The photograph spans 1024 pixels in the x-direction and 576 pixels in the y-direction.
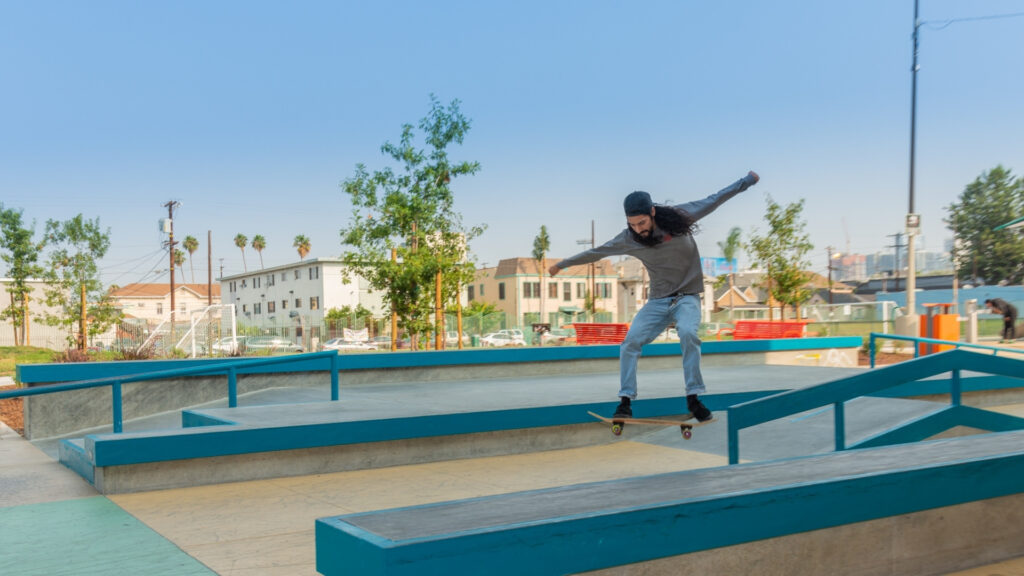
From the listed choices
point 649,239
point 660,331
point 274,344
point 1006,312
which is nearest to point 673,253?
point 649,239

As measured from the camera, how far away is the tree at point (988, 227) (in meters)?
93.6

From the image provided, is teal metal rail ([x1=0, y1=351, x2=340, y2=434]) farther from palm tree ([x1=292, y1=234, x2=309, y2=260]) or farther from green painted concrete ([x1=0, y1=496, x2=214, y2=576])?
palm tree ([x1=292, y1=234, x2=309, y2=260])

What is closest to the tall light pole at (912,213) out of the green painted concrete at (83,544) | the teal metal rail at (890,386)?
the teal metal rail at (890,386)

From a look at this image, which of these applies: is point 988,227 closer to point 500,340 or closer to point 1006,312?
point 500,340

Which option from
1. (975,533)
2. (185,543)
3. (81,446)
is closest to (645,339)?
(975,533)

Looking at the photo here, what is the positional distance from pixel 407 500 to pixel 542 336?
141 ft

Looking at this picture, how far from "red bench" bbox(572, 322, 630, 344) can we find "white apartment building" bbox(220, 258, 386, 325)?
43.3 metres

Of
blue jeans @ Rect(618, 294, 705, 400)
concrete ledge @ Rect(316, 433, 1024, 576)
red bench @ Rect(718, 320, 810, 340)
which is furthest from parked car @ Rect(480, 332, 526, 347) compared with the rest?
concrete ledge @ Rect(316, 433, 1024, 576)

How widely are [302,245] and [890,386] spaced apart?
104482 mm

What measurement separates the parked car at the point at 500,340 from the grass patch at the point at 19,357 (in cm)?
2229

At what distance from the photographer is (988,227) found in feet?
318

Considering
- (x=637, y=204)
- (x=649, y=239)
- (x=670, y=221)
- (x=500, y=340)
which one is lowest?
(x=500, y=340)

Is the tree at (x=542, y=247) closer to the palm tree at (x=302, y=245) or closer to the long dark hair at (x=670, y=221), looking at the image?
the palm tree at (x=302, y=245)

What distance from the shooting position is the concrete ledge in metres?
2.62
